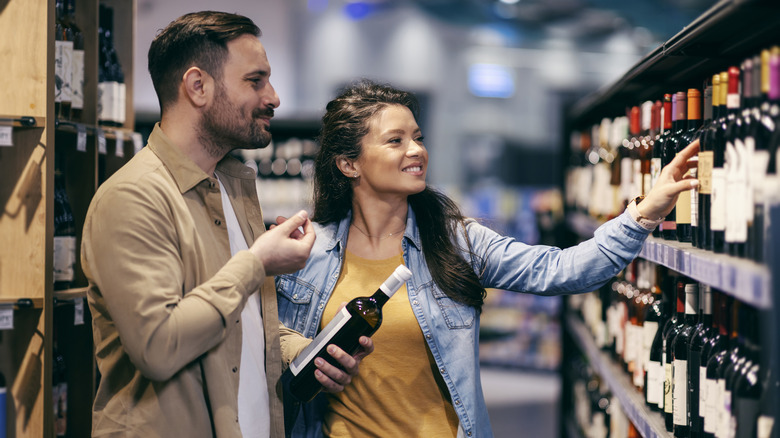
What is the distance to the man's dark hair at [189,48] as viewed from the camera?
183cm

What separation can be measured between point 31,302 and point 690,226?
2.15 metres

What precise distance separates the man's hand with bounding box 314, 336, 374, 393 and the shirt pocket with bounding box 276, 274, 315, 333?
0.99 feet

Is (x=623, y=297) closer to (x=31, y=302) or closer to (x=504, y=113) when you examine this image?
(x=31, y=302)

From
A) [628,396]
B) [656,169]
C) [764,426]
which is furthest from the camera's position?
[628,396]

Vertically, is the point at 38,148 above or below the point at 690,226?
above

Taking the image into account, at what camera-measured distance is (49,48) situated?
252 centimetres

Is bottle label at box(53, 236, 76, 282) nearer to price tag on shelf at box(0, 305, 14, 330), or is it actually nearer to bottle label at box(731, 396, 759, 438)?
price tag on shelf at box(0, 305, 14, 330)

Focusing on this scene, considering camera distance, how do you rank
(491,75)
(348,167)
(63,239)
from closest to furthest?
(348,167) → (63,239) → (491,75)

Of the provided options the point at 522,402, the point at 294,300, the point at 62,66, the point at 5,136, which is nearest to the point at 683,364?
the point at 294,300

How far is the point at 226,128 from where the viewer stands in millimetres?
1854

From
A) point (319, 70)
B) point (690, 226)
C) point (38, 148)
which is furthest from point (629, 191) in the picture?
point (319, 70)

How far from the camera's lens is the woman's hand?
1.85m

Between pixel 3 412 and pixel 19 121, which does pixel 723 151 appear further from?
pixel 3 412

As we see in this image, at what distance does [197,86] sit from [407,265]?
0.85m
